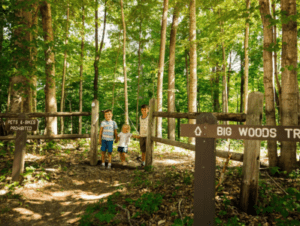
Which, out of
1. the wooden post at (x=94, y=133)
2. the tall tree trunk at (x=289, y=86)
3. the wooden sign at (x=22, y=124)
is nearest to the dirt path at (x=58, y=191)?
the wooden post at (x=94, y=133)

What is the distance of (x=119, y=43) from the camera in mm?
14664

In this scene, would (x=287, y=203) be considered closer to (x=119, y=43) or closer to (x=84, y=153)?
(x=84, y=153)

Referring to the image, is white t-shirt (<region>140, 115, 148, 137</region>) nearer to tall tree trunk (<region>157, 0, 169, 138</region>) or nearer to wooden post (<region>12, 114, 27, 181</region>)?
wooden post (<region>12, 114, 27, 181</region>)

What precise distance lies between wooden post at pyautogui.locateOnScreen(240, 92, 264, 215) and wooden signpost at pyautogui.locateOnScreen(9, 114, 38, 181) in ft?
15.8

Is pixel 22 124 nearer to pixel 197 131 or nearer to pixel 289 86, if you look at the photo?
pixel 197 131

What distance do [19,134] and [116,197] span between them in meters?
3.05

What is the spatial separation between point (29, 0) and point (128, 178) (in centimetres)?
609

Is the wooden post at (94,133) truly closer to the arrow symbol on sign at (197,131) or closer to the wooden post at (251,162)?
the wooden post at (251,162)

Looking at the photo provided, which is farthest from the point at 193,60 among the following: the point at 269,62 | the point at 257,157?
the point at 257,157

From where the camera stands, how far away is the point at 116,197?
13.8ft

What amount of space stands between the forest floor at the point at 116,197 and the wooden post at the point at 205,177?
2.96ft

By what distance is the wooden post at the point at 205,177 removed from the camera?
2062 millimetres

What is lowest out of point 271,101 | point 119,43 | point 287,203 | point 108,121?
point 287,203

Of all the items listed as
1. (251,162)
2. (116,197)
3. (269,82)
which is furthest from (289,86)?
(116,197)
